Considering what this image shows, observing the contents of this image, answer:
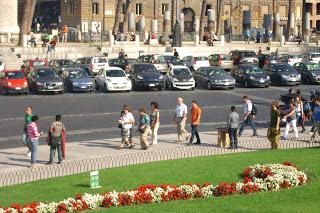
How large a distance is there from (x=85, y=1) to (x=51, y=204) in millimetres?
77420

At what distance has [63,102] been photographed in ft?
137

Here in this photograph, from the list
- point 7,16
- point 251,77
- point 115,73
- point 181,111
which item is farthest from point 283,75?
point 7,16

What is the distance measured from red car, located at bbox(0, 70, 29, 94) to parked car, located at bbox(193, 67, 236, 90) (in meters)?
Answer: 10.1

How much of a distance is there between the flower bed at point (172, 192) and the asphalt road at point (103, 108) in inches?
406

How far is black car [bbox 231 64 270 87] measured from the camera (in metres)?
49.2

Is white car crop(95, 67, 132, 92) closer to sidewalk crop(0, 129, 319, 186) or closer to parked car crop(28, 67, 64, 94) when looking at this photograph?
parked car crop(28, 67, 64, 94)

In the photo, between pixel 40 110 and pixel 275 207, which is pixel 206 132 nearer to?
pixel 40 110

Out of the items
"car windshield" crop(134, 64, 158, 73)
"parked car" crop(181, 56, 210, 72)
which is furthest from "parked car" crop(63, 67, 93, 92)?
"parked car" crop(181, 56, 210, 72)

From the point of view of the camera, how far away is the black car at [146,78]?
47.2 metres

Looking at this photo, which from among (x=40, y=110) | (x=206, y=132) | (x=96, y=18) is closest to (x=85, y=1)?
(x=96, y=18)

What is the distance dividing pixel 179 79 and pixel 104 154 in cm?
2093

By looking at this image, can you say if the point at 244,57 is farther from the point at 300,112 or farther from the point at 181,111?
the point at 181,111

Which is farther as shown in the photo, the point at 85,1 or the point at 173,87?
the point at 85,1

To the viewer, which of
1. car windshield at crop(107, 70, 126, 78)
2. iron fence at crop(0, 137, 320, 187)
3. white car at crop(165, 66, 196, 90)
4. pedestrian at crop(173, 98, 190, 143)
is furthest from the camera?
white car at crop(165, 66, 196, 90)
